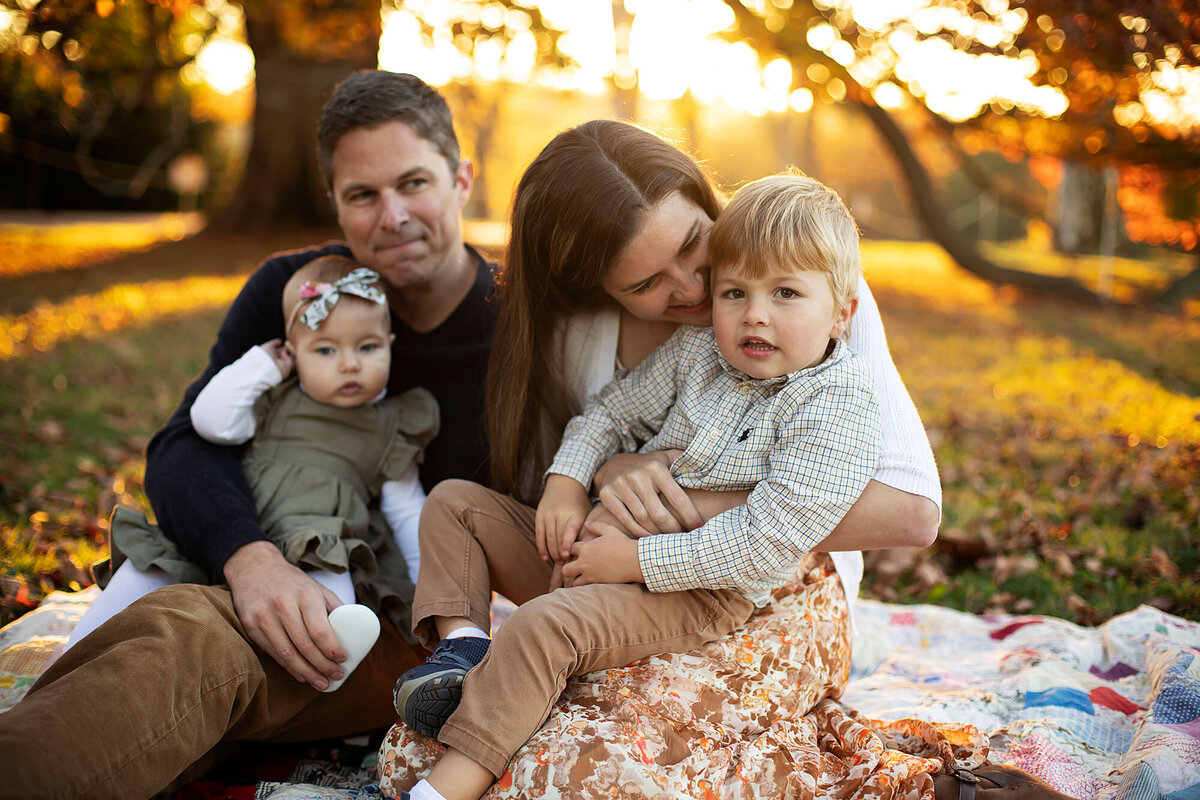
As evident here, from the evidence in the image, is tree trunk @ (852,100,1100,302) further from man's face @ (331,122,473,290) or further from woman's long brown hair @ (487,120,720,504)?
woman's long brown hair @ (487,120,720,504)

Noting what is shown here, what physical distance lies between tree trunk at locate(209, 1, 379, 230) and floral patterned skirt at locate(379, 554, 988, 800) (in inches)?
418

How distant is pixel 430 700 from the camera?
204 centimetres

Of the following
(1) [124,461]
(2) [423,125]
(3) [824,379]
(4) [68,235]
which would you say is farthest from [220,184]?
(3) [824,379]

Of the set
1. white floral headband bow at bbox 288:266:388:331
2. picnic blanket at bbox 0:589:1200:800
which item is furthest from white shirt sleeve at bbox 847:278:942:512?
white floral headband bow at bbox 288:266:388:331

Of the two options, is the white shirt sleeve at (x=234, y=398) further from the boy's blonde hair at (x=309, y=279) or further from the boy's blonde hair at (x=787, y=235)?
the boy's blonde hair at (x=787, y=235)

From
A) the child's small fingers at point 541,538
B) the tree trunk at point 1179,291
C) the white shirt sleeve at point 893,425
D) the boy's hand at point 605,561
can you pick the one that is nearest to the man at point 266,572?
the child's small fingers at point 541,538

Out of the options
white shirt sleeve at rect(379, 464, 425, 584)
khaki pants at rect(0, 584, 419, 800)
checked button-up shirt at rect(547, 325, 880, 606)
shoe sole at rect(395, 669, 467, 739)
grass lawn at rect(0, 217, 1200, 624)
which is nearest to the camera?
khaki pants at rect(0, 584, 419, 800)

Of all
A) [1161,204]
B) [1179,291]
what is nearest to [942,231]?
[1161,204]

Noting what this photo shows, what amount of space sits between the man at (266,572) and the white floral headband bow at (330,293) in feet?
0.63

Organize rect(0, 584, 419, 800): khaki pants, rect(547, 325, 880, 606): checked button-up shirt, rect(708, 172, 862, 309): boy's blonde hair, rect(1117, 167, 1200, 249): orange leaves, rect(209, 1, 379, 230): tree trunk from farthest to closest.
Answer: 1. rect(209, 1, 379, 230): tree trunk
2. rect(1117, 167, 1200, 249): orange leaves
3. rect(708, 172, 862, 309): boy's blonde hair
4. rect(547, 325, 880, 606): checked button-up shirt
5. rect(0, 584, 419, 800): khaki pants

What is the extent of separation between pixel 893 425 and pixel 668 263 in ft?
2.47

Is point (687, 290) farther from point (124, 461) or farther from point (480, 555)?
point (124, 461)

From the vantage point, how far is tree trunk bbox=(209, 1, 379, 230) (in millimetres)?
11969

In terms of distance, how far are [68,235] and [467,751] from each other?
1556 cm
